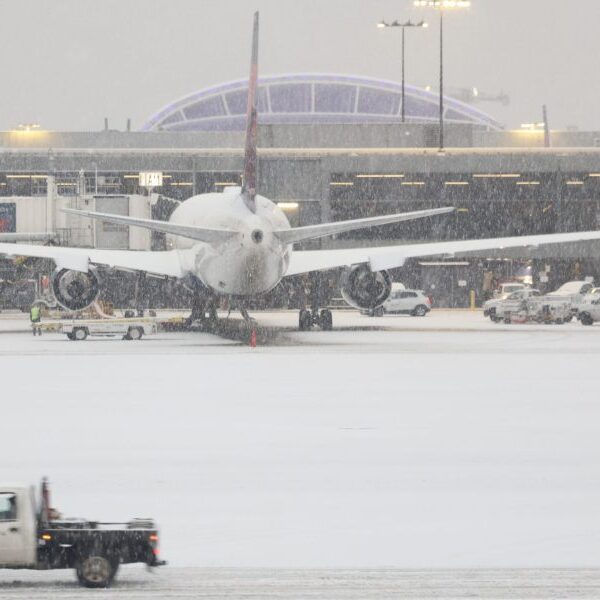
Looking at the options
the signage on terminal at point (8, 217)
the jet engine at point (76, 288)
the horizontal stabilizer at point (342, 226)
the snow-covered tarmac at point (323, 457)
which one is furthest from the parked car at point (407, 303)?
the snow-covered tarmac at point (323, 457)

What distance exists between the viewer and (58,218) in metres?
65.8

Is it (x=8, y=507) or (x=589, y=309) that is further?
(x=589, y=309)

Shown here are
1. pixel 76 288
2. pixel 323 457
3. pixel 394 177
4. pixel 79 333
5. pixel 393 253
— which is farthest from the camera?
pixel 394 177

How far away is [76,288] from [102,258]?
88.4 inches

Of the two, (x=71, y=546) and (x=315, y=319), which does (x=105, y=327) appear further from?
(x=71, y=546)

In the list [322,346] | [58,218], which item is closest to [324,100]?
[58,218]

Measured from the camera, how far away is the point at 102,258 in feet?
165

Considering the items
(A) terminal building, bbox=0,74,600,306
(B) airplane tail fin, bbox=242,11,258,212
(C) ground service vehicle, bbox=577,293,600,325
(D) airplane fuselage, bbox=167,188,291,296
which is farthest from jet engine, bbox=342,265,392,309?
(A) terminal building, bbox=0,74,600,306

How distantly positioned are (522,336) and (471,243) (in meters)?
5.02

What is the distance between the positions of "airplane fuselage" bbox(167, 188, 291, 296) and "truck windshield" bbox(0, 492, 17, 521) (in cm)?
3285

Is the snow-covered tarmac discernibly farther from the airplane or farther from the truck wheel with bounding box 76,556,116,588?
the airplane

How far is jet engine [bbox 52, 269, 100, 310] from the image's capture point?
48.3m

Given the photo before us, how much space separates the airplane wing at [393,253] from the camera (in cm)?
4953

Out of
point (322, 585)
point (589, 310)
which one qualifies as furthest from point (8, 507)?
point (589, 310)
